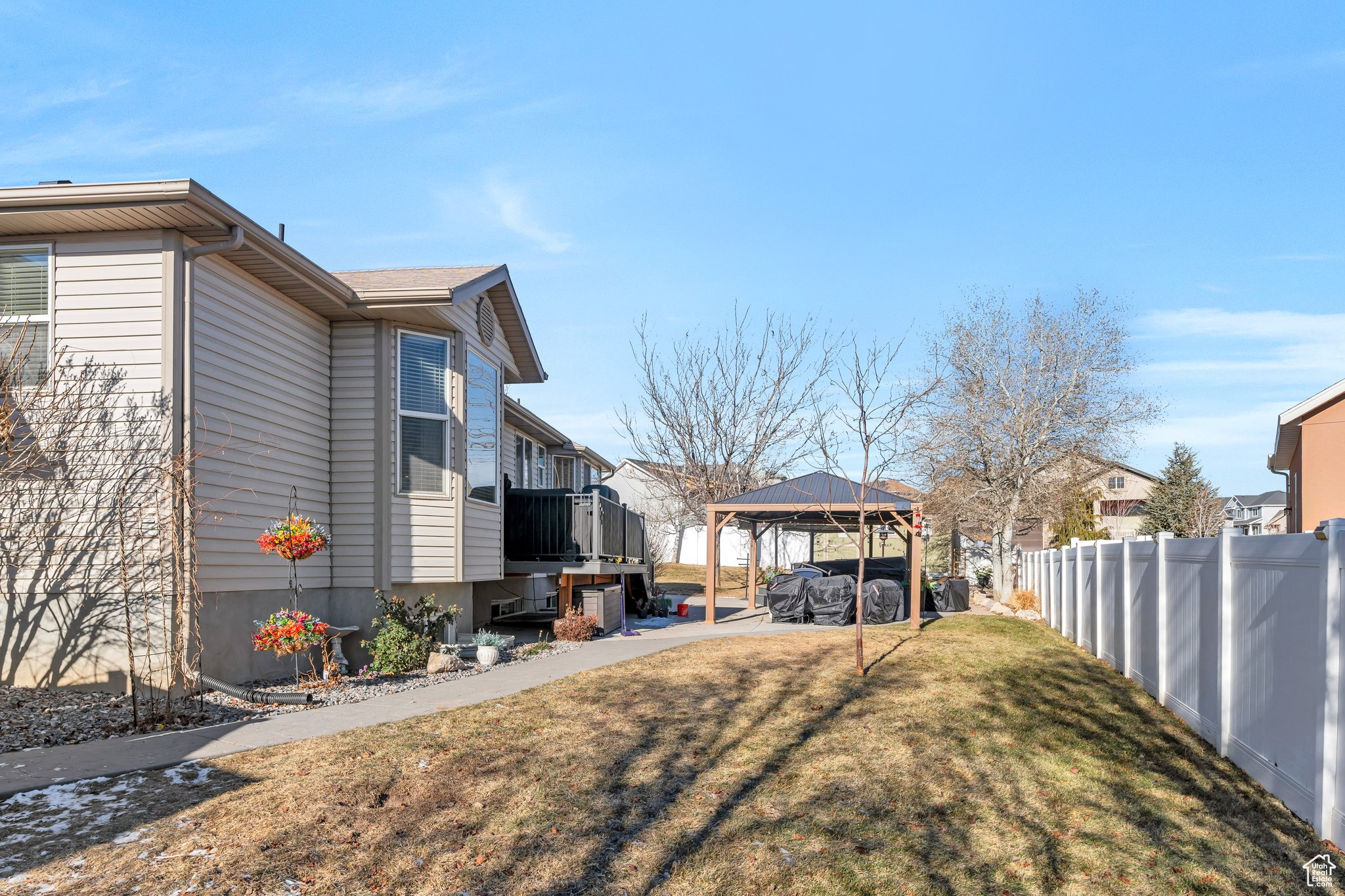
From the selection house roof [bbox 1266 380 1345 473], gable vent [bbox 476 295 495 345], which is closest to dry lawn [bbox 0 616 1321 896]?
gable vent [bbox 476 295 495 345]

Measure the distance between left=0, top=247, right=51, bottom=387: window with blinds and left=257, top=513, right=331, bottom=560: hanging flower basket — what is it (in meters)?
2.41

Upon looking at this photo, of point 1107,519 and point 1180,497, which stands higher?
point 1180,497

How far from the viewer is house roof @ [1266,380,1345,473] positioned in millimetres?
17408

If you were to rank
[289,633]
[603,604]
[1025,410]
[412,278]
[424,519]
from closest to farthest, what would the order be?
[289,633]
[424,519]
[412,278]
[603,604]
[1025,410]

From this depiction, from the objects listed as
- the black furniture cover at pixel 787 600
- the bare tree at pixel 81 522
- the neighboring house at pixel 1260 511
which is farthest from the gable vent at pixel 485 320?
the neighboring house at pixel 1260 511

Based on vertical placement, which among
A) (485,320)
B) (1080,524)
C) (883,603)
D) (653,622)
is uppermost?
(485,320)

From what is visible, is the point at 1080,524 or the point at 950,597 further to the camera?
the point at 1080,524

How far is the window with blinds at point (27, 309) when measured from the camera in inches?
329

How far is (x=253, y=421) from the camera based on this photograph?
373 inches

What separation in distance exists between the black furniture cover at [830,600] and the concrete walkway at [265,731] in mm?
5684

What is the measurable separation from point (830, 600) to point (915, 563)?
1918 millimetres

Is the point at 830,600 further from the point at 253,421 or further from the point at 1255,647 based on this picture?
the point at 1255,647

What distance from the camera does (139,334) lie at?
832cm
